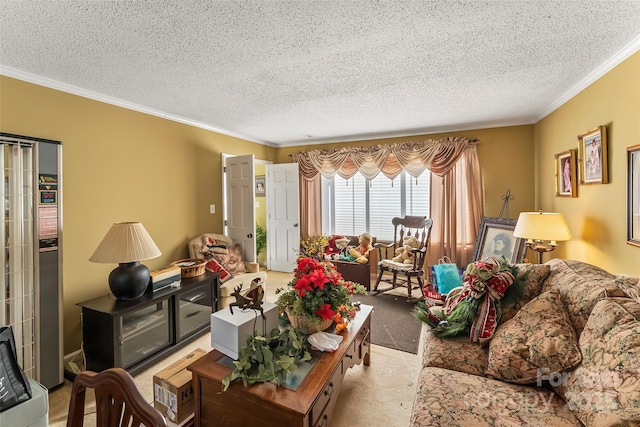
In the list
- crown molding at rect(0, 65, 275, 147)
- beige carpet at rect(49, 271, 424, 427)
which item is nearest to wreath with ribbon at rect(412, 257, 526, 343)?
beige carpet at rect(49, 271, 424, 427)

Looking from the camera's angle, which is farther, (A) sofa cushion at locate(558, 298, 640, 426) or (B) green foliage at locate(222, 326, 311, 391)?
(B) green foliage at locate(222, 326, 311, 391)

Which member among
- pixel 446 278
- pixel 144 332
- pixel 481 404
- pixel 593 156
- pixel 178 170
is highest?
pixel 178 170

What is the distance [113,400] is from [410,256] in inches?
147

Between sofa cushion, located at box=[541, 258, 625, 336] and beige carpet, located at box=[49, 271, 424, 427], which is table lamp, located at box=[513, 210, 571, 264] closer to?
sofa cushion, located at box=[541, 258, 625, 336]

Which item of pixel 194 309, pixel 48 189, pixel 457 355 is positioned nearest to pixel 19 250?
pixel 48 189

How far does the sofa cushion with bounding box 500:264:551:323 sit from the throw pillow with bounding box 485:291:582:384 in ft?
0.49

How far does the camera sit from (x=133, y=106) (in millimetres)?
2941

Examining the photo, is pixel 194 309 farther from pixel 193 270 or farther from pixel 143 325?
pixel 143 325

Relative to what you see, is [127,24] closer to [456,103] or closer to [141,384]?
[141,384]

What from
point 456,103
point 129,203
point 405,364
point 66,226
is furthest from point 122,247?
point 456,103

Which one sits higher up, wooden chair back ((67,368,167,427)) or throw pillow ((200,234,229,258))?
throw pillow ((200,234,229,258))

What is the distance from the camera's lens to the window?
4.54m

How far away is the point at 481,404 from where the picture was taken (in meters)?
1.30

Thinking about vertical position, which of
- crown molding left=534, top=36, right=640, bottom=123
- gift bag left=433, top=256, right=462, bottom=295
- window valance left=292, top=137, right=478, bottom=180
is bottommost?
gift bag left=433, top=256, right=462, bottom=295
